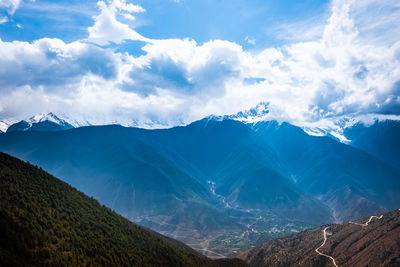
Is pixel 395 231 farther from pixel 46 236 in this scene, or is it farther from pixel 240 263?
pixel 46 236

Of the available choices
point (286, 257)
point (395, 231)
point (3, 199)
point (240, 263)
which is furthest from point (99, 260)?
point (395, 231)

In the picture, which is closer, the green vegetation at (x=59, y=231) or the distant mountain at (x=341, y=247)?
the green vegetation at (x=59, y=231)

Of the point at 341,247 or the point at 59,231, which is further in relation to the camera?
the point at 341,247

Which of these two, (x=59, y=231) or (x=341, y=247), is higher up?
(x=341, y=247)

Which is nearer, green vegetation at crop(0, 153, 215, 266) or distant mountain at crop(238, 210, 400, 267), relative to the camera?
green vegetation at crop(0, 153, 215, 266)
